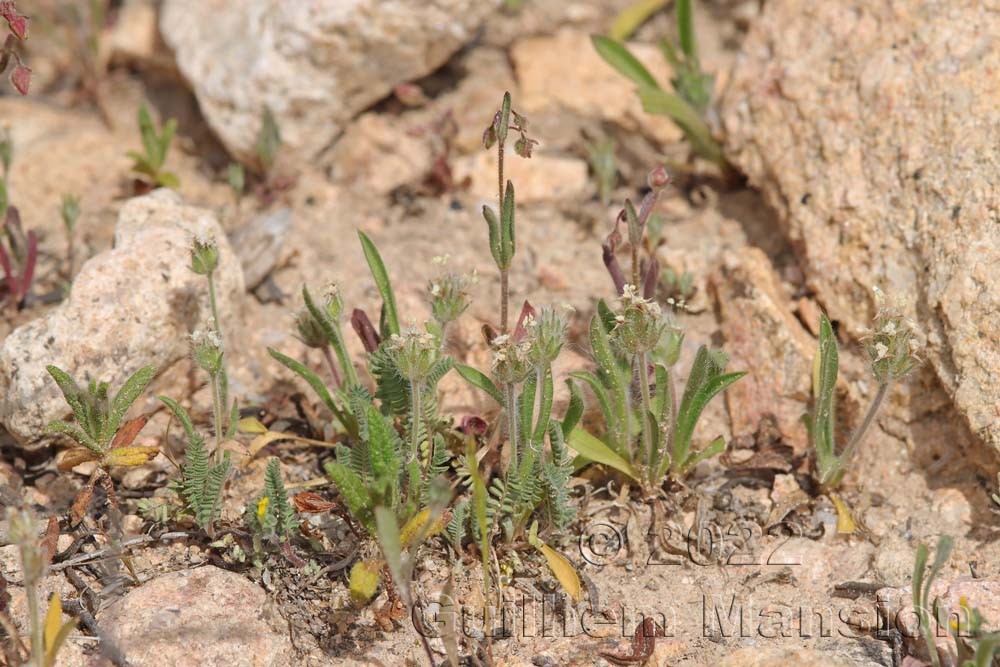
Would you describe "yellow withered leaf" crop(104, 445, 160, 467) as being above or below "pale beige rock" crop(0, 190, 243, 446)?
below

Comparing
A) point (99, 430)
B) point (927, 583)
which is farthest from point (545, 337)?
point (99, 430)

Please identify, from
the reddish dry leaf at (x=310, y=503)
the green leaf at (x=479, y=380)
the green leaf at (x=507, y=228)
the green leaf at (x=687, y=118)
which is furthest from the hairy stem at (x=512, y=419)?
the green leaf at (x=687, y=118)

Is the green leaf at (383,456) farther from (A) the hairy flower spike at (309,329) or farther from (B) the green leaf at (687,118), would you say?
(B) the green leaf at (687,118)

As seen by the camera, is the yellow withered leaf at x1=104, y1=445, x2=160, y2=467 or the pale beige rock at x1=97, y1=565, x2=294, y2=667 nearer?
the pale beige rock at x1=97, y1=565, x2=294, y2=667

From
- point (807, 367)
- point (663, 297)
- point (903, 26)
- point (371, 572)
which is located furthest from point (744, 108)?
point (371, 572)

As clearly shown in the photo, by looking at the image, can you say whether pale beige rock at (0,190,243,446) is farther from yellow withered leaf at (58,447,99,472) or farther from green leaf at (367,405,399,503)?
green leaf at (367,405,399,503)

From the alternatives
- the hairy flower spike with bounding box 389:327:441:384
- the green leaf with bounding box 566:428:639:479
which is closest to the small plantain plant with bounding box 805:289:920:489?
the green leaf with bounding box 566:428:639:479

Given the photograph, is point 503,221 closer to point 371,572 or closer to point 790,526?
point 371,572

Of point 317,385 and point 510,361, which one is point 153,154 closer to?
point 317,385
